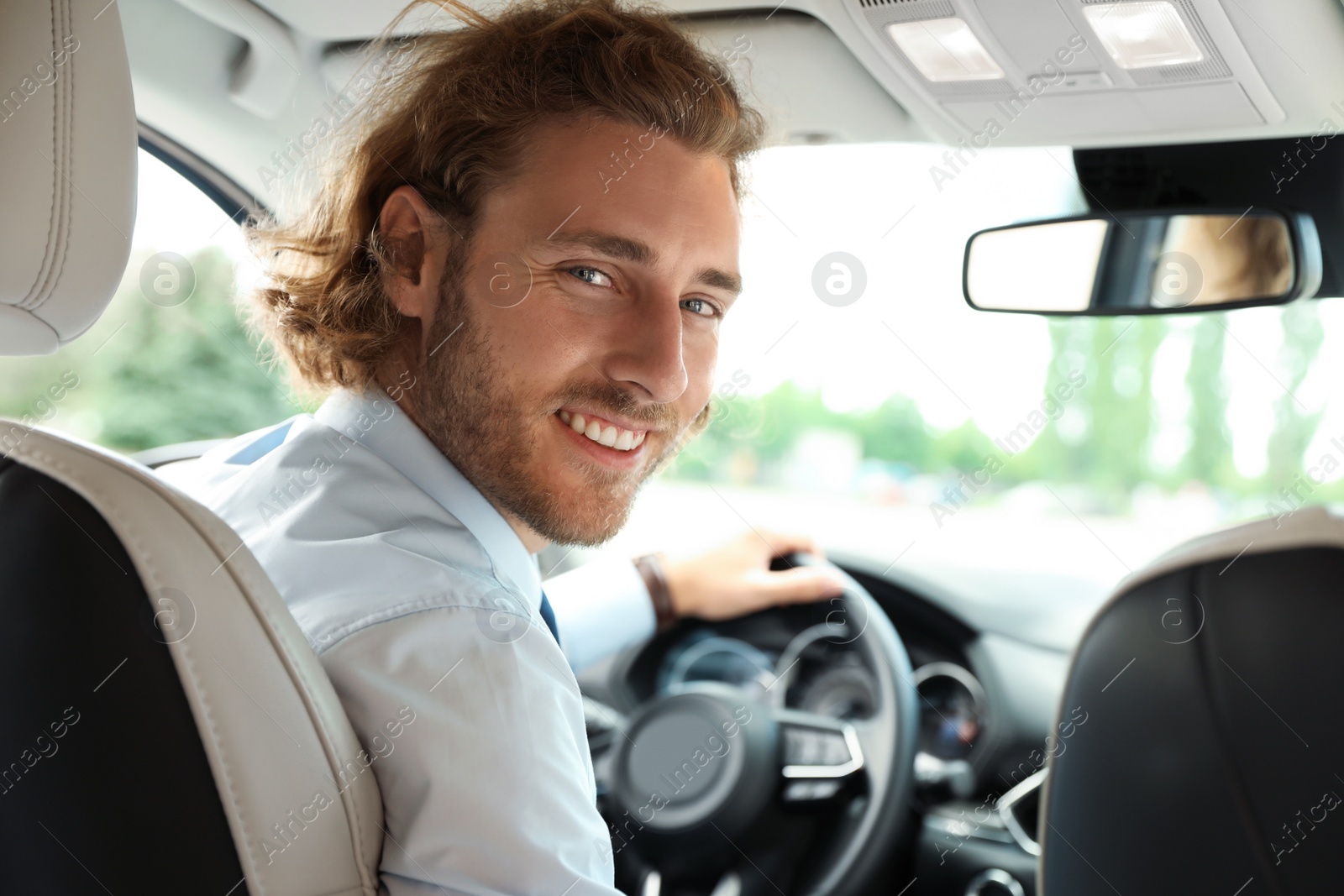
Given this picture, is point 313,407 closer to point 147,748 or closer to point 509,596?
point 509,596

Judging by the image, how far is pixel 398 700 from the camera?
1.08 metres

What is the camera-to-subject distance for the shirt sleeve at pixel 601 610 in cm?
215

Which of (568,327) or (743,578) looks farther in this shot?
(743,578)

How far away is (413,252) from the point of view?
5.77 ft

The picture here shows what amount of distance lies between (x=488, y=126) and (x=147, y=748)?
3.73 ft

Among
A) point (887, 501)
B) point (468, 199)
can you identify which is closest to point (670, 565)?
point (468, 199)

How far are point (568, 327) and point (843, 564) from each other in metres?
1.12
